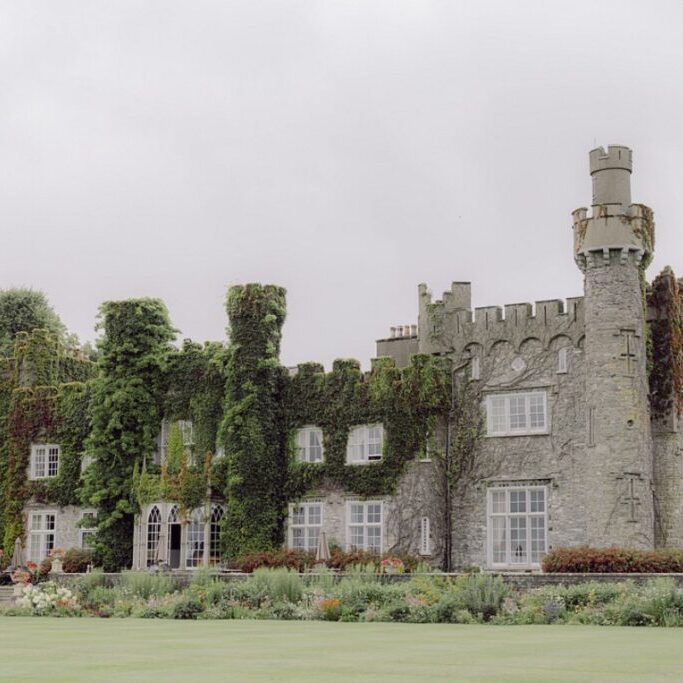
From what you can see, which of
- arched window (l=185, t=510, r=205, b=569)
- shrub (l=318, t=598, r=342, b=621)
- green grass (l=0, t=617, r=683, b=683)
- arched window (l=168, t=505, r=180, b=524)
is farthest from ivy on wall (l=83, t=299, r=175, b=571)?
green grass (l=0, t=617, r=683, b=683)

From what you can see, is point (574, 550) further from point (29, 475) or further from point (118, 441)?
point (29, 475)

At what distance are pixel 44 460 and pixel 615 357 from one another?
70.8 ft

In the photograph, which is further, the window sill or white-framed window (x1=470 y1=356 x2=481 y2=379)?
white-framed window (x1=470 y1=356 x2=481 y2=379)

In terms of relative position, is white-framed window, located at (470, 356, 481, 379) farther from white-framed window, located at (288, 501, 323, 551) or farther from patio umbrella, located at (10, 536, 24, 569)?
patio umbrella, located at (10, 536, 24, 569)

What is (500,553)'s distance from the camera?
36.2 meters

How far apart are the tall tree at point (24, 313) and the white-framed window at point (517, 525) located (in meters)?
30.0

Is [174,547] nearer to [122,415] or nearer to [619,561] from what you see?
[122,415]

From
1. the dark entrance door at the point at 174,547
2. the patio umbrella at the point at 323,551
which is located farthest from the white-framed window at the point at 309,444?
the dark entrance door at the point at 174,547

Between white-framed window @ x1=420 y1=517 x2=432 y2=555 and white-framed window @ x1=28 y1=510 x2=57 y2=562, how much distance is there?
14383 millimetres

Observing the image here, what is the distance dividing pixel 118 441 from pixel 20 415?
20.2ft

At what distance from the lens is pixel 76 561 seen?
135 ft

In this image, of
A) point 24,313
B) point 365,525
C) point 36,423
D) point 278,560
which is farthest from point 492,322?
point 24,313

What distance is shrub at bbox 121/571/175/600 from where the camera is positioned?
95.9ft

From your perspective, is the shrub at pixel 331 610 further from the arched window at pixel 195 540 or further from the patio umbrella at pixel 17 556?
the patio umbrella at pixel 17 556
